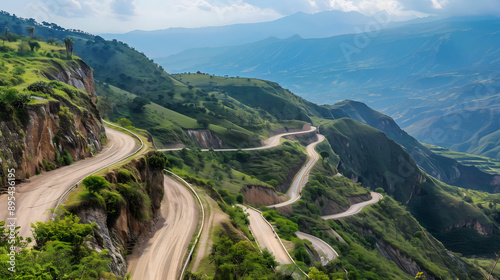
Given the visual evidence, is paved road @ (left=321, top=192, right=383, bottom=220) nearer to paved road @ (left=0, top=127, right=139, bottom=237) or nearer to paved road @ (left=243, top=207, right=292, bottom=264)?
paved road @ (left=243, top=207, right=292, bottom=264)

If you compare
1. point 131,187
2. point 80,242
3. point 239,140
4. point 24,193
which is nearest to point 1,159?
point 24,193

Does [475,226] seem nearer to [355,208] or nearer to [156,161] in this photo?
[355,208]

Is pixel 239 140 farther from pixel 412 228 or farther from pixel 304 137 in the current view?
pixel 412 228

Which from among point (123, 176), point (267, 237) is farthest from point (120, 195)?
point (267, 237)

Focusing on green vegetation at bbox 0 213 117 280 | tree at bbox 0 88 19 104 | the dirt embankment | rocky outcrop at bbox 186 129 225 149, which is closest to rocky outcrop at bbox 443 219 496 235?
the dirt embankment

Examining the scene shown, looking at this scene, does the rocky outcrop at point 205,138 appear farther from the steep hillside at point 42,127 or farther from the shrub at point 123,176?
the shrub at point 123,176

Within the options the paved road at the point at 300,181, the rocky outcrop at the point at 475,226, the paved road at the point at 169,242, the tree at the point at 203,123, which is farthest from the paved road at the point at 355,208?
the paved road at the point at 169,242
